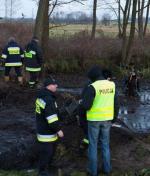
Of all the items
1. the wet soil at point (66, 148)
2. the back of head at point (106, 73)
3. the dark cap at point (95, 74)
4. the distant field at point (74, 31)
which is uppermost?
the dark cap at point (95, 74)

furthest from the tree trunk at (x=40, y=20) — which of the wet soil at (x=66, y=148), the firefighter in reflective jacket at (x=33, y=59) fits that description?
the wet soil at (x=66, y=148)

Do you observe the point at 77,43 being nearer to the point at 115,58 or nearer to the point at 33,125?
the point at 115,58

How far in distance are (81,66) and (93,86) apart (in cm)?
1718

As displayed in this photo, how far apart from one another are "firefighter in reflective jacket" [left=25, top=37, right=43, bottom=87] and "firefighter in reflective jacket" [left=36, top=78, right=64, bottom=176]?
29.8 ft

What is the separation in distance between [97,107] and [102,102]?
0.14 meters

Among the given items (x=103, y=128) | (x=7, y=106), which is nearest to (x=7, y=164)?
(x=103, y=128)

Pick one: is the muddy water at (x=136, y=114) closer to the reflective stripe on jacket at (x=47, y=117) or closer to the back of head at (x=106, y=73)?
the back of head at (x=106, y=73)

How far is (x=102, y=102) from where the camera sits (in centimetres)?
873

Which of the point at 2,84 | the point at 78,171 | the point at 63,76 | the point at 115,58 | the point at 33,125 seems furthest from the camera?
the point at 115,58

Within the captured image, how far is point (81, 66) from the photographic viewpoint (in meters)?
25.7

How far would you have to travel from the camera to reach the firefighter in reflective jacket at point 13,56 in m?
18.1

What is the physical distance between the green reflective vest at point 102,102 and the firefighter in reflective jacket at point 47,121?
2.43ft

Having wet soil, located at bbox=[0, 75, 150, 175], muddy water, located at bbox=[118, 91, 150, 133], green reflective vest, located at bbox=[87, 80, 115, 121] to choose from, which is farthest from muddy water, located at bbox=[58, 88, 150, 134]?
green reflective vest, located at bbox=[87, 80, 115, 121]

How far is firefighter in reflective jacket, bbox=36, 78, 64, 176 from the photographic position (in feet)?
27.5
